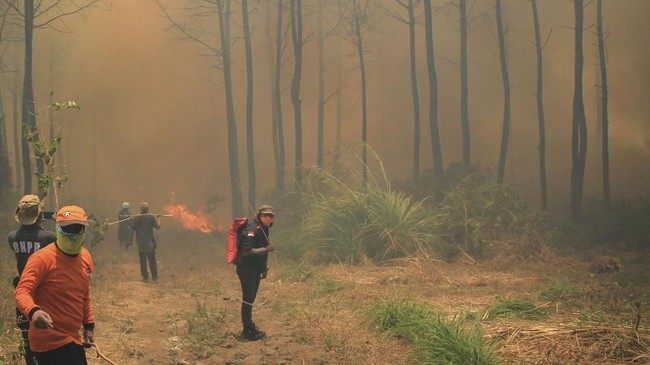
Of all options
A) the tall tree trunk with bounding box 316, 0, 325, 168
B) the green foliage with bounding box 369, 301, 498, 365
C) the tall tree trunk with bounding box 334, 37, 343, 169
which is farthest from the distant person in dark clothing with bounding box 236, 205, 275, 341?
the tall tree trunk with bounding box 334, 37, 343, 169

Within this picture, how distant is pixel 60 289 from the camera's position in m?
4.03

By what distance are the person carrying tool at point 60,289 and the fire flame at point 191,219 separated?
1995 centimetres

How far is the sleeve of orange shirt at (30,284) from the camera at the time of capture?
366cm

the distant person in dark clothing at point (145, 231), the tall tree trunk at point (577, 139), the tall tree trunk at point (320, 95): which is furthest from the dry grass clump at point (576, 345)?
the tall tree trunk at point (320, 95)

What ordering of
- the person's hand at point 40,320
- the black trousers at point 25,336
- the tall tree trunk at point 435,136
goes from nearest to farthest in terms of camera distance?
the person's hand at point 40,320
the black trousers at point 25,336
the tall tree trunk at point 435,136

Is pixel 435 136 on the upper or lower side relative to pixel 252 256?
upper

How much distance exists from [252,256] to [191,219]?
1909cm

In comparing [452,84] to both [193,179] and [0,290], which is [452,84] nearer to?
[193,179]

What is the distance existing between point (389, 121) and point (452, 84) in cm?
467

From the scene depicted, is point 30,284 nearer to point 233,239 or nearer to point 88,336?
point 88,336

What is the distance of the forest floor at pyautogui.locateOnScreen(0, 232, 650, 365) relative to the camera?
20.5 ft

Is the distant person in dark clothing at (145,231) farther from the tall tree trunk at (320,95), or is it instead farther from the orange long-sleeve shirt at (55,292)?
the tall tree trunk at (320,95)

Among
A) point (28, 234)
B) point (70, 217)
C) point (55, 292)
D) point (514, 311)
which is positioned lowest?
point (514, 311)

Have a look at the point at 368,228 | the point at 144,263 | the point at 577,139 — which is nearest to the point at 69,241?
the point at 144,263
